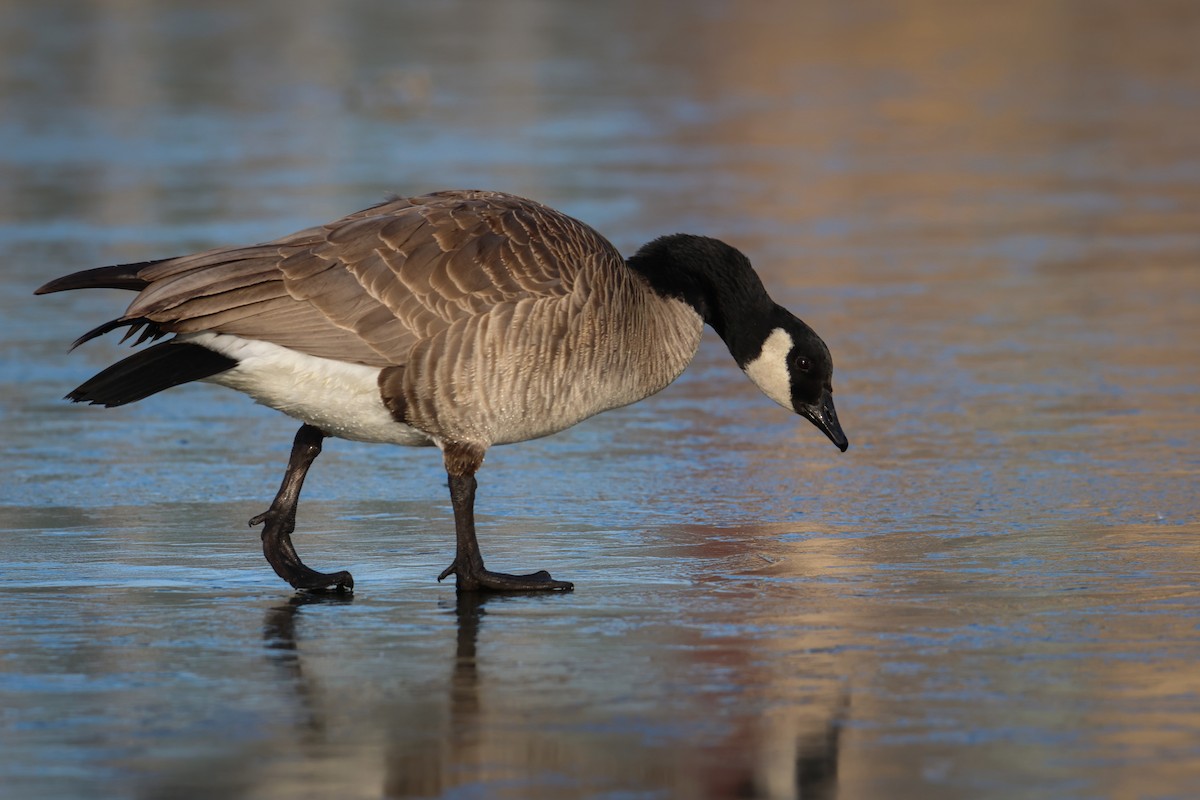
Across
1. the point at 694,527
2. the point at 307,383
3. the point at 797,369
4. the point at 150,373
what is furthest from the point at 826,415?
the point at 150,373

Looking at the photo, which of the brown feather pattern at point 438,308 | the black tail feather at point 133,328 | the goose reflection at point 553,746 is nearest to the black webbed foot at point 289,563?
the brown feather pattern at point 438,308

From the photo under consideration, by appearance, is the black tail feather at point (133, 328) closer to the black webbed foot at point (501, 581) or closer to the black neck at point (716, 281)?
the black webbed foot at point (501, 581)

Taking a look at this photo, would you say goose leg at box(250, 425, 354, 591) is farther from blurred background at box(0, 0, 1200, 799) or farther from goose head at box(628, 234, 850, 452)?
goose head at box(628, 234, 850, 452)

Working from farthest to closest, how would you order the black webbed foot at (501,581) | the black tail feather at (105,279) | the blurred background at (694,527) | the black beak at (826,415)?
the black beak at (826,415) → the black webbed foot at (501,581) → the black tail feather at (105,279) → the blurred background at (694,527)

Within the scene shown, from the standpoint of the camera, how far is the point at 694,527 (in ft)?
25.2

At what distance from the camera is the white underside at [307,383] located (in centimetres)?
657

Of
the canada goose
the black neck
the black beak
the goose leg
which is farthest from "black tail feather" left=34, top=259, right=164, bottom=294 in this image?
the black beak

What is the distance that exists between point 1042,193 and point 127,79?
14481mm

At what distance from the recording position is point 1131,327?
→ 11.7 m

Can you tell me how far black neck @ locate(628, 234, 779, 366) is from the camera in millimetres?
7422

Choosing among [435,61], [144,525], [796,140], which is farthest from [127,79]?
[144,525]

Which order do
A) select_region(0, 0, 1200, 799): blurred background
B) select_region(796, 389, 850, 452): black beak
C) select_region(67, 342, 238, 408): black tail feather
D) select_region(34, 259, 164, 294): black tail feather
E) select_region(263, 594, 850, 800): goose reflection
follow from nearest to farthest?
select_region(263, 594, 850, 800): goose reflection, select_region(0, 0, 1200, 799): blurred background, select_region(67, 342, 238, 408): black tail feather, select_region(34, 259, 164, 294): black tail feather, select_region(796, 389, 850, 452): black beak

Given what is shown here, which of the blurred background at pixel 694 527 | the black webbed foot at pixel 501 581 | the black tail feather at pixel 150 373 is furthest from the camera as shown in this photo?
the black webbed foot at pixel 501 581

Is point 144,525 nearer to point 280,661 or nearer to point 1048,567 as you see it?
point 280,661
